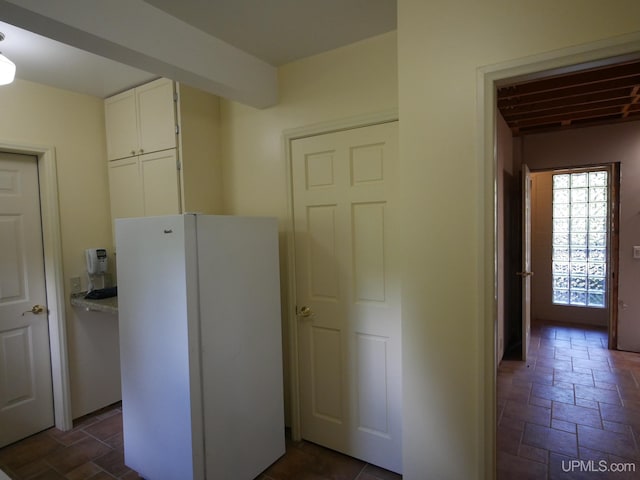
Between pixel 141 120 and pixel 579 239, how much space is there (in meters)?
5.60

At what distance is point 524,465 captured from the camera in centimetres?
214

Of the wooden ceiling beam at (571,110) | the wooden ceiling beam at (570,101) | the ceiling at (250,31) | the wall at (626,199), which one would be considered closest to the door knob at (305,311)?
the ceiling at (250,31)

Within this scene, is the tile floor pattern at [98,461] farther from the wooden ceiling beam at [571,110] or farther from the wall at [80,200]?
the wooden ceiling beam at [571,110]

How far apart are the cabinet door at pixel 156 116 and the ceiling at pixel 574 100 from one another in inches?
87.4

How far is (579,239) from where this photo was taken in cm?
496

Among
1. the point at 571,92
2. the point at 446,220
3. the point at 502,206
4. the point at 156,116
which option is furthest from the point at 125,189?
the point at 571,92

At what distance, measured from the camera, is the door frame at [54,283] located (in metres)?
2.57

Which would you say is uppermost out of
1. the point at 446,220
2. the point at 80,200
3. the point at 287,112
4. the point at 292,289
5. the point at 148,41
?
the point at 148,41

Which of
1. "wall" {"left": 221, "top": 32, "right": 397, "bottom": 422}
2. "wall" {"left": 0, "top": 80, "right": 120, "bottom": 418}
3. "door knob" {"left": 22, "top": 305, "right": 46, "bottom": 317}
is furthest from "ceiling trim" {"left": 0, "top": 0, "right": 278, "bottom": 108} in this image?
"door knob" {"left": 22, "top": 305, "right": 46, "bottom": 317}

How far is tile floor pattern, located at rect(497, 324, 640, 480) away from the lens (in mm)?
2121

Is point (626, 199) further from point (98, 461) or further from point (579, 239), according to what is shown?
point (98, 461)

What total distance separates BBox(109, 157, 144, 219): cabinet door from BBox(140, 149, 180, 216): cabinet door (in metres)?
0.08

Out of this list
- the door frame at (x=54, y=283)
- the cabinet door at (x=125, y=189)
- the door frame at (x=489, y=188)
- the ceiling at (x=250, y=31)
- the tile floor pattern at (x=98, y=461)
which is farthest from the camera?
the cabinet door at (x=125, y=189)

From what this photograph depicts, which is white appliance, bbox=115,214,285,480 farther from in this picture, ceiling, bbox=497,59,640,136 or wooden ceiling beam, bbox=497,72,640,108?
wooden ceiling beam, bbox=497,72,640,108
